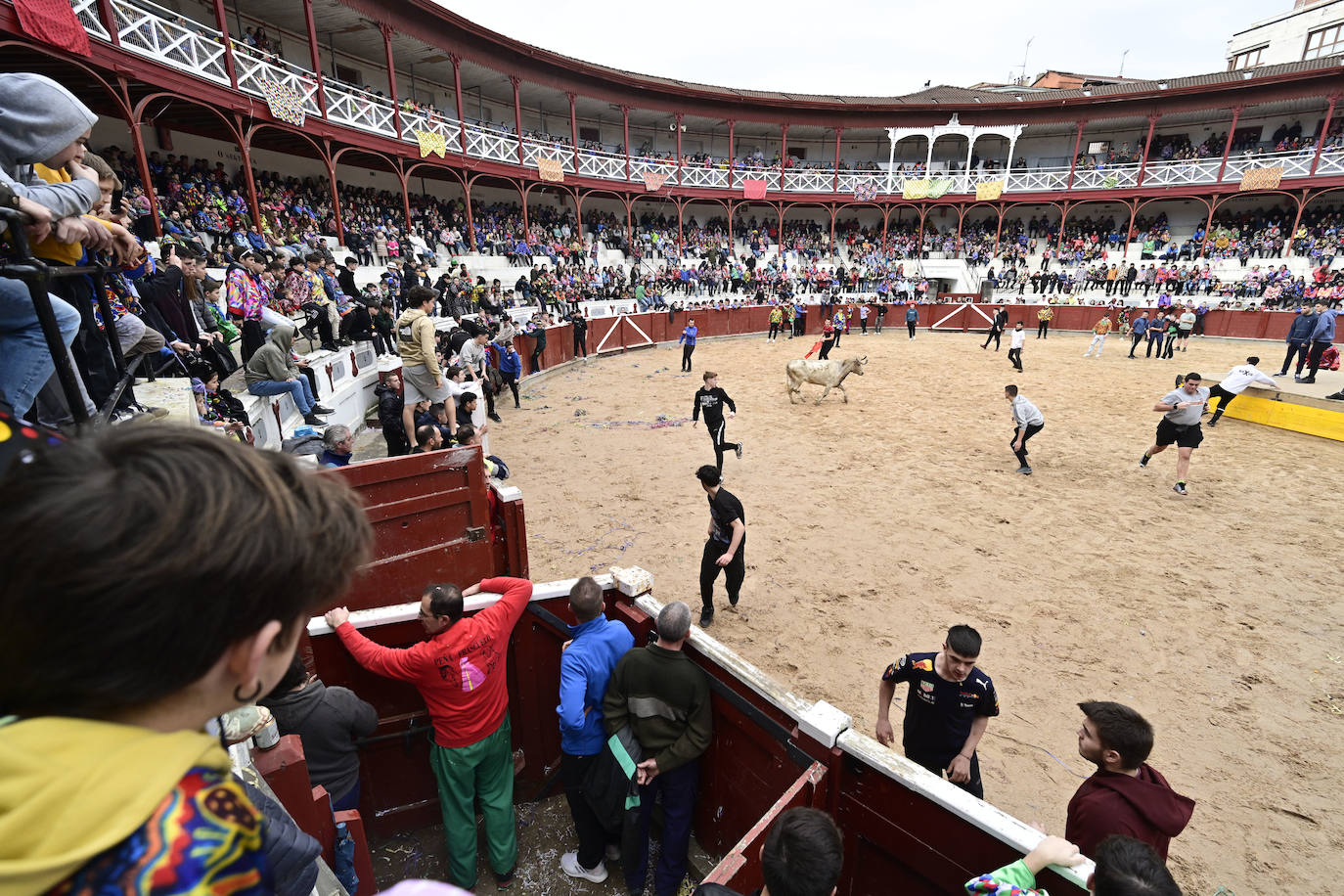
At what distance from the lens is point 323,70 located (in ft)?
69.3

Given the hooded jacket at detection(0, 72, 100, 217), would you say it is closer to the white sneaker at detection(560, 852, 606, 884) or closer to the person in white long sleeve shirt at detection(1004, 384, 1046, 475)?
the white sneaker at detection(560, 852, 606, 884)

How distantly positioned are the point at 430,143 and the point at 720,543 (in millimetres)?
20444

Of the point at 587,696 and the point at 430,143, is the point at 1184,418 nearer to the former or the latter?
the point at 587,696

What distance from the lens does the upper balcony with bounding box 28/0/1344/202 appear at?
1321 cm

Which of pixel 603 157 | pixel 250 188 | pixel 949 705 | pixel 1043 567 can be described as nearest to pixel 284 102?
pixel 250 188

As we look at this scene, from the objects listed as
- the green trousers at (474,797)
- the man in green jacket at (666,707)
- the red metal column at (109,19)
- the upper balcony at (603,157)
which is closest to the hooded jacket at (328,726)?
the green trousers at (474,797)

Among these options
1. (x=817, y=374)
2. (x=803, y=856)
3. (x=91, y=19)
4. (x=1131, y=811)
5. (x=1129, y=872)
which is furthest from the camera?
(x=817, y=374)

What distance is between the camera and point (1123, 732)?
2488mm

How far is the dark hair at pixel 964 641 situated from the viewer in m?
3.17

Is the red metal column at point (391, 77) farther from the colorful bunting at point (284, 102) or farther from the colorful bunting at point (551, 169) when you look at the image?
the colorful bunting at point (551, 169)

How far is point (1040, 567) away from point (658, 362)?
15.1m

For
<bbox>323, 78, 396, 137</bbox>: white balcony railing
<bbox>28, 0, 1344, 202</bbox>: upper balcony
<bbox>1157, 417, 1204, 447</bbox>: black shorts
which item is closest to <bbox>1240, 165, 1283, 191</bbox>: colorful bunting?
<bbox>28, 0, 1344, 202</bbox>: upper balcony

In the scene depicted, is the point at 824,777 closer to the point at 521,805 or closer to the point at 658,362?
the point at 521,805

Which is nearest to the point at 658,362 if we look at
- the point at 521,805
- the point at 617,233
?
the point at 617,233
